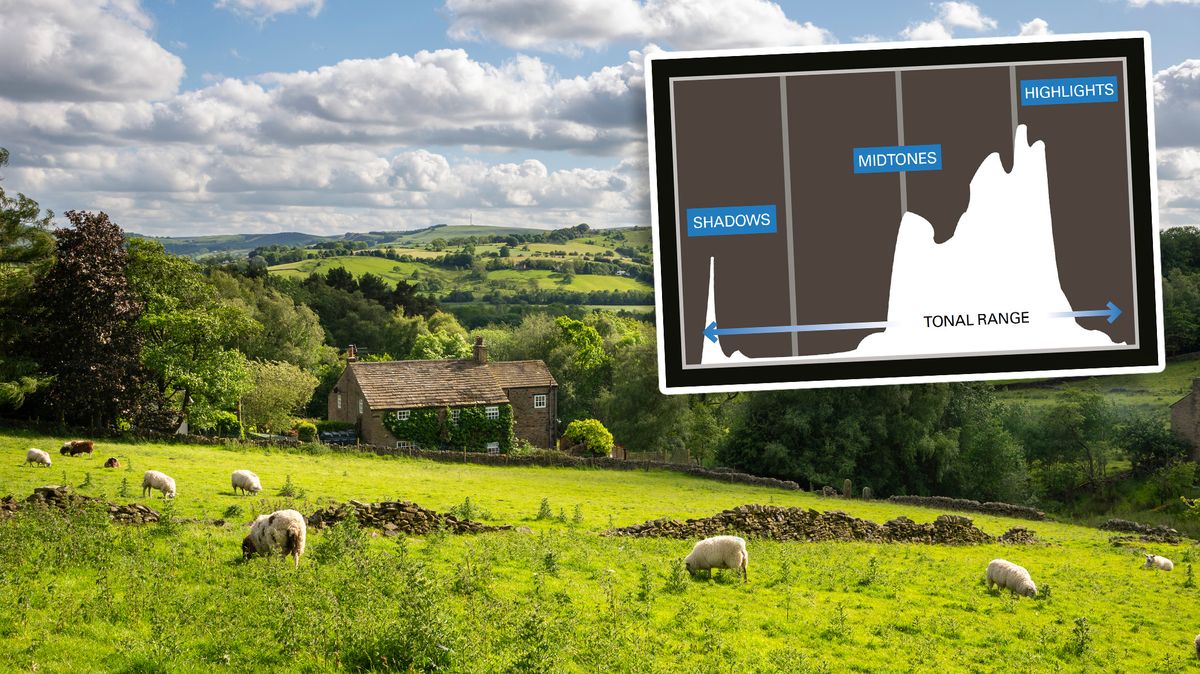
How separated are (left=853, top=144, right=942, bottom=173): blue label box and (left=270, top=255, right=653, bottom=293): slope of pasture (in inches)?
5947

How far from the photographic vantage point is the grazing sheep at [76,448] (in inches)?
1355

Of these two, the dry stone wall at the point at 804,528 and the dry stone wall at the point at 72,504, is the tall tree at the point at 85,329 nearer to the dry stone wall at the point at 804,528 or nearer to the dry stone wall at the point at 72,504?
the dry stone wall at the point at 72,504

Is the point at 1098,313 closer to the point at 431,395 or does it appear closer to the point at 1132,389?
the point at 431,395

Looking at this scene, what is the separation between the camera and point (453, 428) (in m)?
54.0

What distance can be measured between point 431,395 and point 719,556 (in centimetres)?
3698

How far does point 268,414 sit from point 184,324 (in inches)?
593

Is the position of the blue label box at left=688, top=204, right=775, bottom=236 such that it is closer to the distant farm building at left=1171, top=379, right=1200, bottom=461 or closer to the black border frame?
the black border frame

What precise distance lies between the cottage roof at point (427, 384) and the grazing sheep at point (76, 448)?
1899cm

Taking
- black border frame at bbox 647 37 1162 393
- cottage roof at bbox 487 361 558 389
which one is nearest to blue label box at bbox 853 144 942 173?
black border frame at bbox 647 37 1162 393

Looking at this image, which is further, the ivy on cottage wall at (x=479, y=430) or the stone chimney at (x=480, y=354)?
the stone chimney at (x=480, y=354)

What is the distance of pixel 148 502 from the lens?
25.0 m

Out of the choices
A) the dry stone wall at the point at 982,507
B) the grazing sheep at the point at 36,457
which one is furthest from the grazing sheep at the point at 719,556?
the dry stone wall at the point at 982,507

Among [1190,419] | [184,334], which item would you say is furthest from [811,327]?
[1190,419]

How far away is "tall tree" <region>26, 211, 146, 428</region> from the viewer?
141 ft
